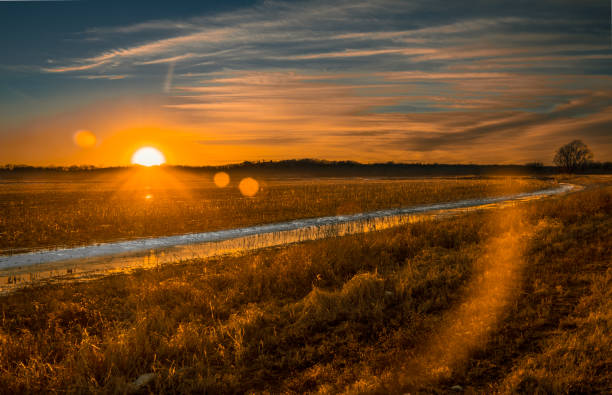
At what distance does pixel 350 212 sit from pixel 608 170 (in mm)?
211794

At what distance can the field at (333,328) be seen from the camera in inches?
238

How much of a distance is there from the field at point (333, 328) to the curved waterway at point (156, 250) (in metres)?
3.26

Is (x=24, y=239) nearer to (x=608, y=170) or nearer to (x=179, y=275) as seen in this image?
(x=179, y=275)

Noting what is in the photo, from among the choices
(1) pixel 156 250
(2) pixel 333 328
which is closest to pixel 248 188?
(1) pixel 156 250

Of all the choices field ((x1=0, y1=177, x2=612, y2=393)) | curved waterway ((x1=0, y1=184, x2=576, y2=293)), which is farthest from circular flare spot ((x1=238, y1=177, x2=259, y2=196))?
field ((x1=0, y1=177, x2=612, y2=393))

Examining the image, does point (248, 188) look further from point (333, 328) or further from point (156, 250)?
point (333, 328)

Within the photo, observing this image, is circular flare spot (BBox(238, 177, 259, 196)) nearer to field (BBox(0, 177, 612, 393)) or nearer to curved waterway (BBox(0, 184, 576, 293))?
curved waterway (BBox(0, 184, 576, 293))

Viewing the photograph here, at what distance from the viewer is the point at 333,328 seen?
823 centimetres

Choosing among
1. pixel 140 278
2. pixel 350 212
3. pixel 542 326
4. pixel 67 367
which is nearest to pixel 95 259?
pixel 140 278

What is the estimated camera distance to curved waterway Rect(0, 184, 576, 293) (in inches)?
652

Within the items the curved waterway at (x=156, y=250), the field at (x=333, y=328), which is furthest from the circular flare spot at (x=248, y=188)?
the field at (x=333, y=328)

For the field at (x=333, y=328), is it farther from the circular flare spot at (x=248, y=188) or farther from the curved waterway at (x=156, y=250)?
the circular flare spot at (x=248, y=188)

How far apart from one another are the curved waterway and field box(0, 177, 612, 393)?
3.26 metres

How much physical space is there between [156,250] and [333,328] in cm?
1576
